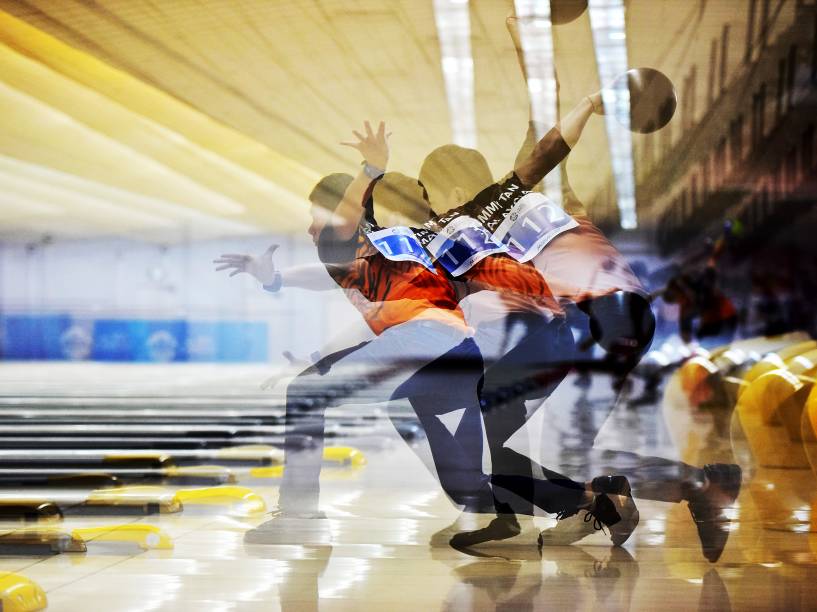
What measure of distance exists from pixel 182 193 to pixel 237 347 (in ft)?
9.90

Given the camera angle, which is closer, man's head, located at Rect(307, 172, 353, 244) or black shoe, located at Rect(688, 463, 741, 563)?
black shoe, located at Rect(688, 463, 741, 563)

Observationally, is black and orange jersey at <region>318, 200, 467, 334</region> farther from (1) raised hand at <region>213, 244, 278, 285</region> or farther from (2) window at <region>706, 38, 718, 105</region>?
(2) window at <region>706, 38, 718, 105</region>

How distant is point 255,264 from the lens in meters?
2.34

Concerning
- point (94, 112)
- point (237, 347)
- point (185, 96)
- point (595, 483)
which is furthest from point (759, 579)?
point (237, 347)

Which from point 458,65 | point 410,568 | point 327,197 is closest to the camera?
point 410,568

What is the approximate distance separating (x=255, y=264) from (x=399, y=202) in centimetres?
63

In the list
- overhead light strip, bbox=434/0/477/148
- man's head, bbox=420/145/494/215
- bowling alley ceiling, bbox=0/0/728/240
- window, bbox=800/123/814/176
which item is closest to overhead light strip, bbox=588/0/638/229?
bowling alley ceiling, bbox=0/0/728/240

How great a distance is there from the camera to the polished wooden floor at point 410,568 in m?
1.77

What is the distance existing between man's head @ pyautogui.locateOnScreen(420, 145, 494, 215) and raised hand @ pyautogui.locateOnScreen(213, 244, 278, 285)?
0.48 m

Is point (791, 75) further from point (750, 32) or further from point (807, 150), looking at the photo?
point (807, 150)

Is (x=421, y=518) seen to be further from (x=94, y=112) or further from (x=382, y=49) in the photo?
(x=94, y=112)

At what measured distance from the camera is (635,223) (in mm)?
16047

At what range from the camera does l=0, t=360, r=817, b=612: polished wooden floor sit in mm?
1767

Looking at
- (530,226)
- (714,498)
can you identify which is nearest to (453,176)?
(530,226)
